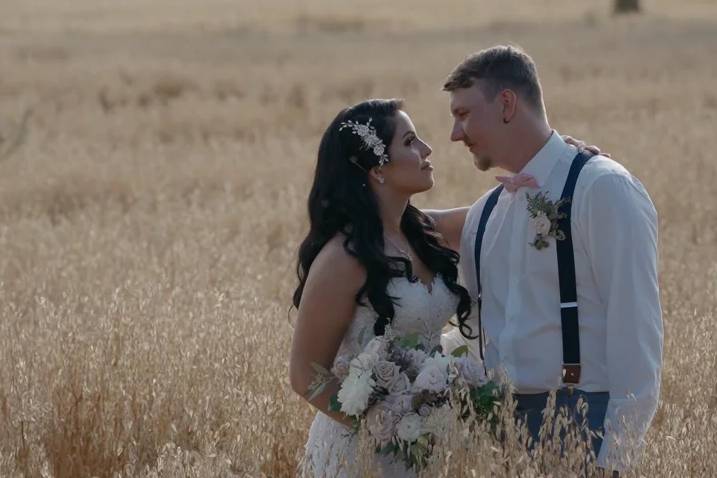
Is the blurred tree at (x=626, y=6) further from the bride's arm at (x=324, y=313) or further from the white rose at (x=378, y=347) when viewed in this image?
the white rose at (x=378, y=347)

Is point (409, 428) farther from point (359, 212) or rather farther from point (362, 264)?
point (359, 212)

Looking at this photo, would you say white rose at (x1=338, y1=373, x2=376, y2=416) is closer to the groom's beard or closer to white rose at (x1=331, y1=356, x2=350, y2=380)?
white rose at (x1=331, y1=356, x2=350, y2=380)

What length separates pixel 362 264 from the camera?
4.32 metres

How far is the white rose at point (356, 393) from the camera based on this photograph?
3.93 meters

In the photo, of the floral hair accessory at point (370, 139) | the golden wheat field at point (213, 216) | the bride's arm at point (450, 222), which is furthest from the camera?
the bride's arm at point (450, 222)

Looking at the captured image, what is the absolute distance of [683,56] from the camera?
25.0m

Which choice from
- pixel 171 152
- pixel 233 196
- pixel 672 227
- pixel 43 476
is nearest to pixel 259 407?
pixel 43 476

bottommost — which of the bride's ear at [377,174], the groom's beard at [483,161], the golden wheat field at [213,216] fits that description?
the golden wheat field at [213,216]

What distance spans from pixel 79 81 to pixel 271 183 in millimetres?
10163

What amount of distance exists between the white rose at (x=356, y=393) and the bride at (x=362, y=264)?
198mm

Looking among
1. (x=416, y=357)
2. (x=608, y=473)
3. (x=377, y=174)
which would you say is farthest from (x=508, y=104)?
(x=608, y=473)

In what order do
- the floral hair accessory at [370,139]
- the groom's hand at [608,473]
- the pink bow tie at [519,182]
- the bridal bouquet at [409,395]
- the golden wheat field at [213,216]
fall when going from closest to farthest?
1. the groom's hand at [608,473]
2. the bridal bouquet at [409,395]
3. the pink bow tie at [519,182]
4. the floral hair accessory at [370,139]
5. the golden wheat field at [213,216]

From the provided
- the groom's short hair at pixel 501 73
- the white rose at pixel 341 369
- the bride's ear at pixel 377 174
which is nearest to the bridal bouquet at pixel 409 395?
the white rose at pixel 341 369

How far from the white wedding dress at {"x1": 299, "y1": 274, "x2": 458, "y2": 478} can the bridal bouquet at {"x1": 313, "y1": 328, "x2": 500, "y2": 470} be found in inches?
8.3
